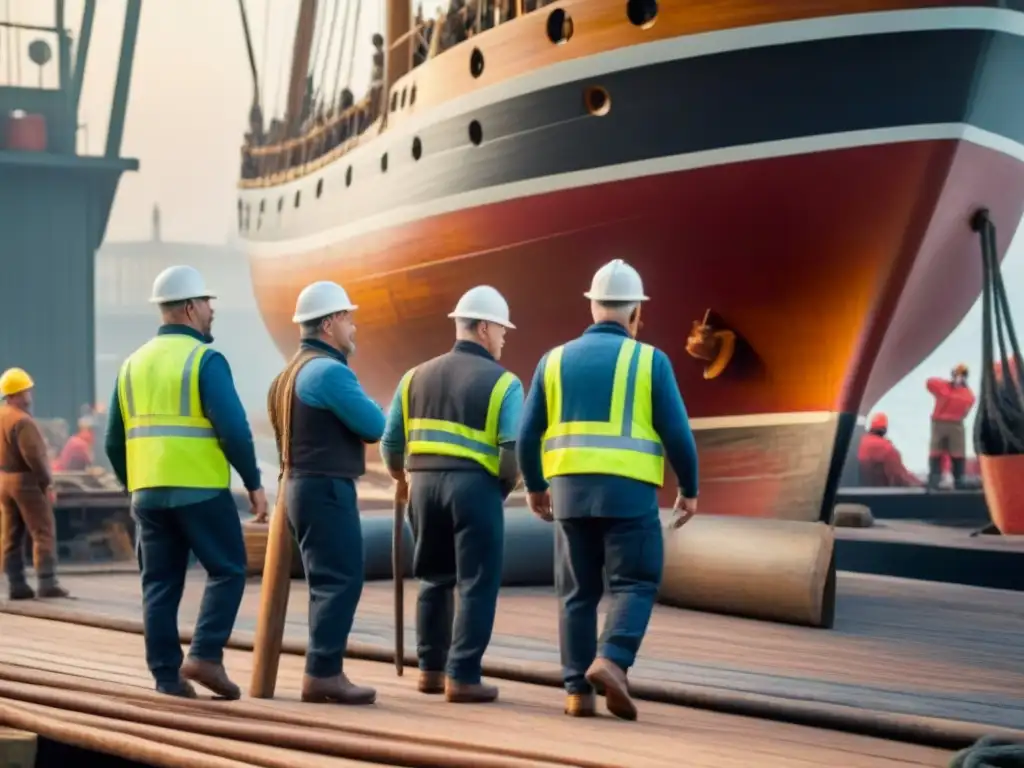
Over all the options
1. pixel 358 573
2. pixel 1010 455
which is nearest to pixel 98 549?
pixel 1010 455

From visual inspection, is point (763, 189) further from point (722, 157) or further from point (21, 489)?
point (21, 489)

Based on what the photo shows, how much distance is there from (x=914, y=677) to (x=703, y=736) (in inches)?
73.3

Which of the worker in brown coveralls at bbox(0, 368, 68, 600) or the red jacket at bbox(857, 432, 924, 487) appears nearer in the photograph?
the worker in brown coveralls at bbox(0, 368, 68, 600)

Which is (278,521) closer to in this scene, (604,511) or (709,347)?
(604,511)

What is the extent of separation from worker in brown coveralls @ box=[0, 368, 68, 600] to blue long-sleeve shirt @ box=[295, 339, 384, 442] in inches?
185

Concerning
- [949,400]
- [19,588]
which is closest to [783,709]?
[19,588]

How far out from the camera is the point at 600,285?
20.6 feet

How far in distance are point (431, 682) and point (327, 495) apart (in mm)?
897

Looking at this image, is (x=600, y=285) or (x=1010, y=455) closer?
(x=600, y=285)

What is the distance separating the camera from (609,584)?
609 centimetres

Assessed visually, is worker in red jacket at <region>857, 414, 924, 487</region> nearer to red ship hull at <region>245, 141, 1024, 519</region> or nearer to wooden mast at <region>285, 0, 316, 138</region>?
red ship hull at <region>245, 141, 1024, 519</region>

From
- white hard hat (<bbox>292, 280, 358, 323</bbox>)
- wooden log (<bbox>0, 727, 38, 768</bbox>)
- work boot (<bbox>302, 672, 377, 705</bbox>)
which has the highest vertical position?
white hard hat (<bbox>292, 280, 358, 323</bbox>)

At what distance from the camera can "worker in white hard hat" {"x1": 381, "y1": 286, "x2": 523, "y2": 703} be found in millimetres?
6398

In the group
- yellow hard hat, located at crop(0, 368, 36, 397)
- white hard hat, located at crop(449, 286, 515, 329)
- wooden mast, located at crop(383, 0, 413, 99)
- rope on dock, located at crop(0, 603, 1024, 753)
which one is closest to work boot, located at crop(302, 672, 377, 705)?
rope on dock, located at crop(0, 603, 1024, 753)
